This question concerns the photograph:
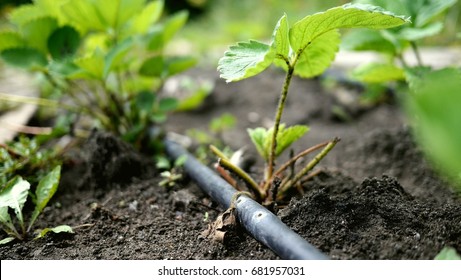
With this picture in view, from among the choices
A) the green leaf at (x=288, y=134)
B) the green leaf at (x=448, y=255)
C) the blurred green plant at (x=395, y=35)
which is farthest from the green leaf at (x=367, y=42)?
the green leaf at (x=448, y=255)

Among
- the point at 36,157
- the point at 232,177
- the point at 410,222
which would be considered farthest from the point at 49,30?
the point at 410,222

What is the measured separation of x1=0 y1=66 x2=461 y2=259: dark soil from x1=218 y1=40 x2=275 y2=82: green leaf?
39cm

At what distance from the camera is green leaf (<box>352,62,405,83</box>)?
1646 mm

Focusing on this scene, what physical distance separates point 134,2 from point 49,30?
36 cm

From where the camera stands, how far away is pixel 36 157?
5.24ft

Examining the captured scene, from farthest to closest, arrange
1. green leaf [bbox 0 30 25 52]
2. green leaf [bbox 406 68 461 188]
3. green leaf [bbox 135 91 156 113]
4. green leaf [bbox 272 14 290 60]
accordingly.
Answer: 1. green leaf [bbox 135 91 156 113]
2. green leaf [bbox 0 30 25 52]
3. green leaf [bbox 272 14 290 60]
4. green leaf [bbox 406 68 461 188]

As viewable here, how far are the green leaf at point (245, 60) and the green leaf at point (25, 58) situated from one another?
994 millimetres

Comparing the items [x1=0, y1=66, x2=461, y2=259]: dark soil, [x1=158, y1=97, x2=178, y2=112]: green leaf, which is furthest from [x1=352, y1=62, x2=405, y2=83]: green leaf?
[x1=158, y1=97, x2=178, y2=112]: green leaf

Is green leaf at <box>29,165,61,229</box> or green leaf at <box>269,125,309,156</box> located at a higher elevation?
green leaf at <box>269,125,309,156</box>

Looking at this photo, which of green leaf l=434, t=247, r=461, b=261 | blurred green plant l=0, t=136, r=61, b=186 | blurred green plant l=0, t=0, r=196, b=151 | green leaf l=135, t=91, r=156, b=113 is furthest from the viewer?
green leaf l=135, t=91, r=156, b=113

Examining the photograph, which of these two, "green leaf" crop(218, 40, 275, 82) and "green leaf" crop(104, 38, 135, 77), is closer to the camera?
"green leaf" crop(218, 40, 275, 82)

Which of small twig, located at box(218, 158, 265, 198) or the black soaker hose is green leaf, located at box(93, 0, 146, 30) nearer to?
the black soaker hose

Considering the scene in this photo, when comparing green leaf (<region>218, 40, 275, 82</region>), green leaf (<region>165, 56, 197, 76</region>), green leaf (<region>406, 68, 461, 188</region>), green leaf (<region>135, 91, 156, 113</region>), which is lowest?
green leaf (<region>135, 91, 156, 113</region>)
